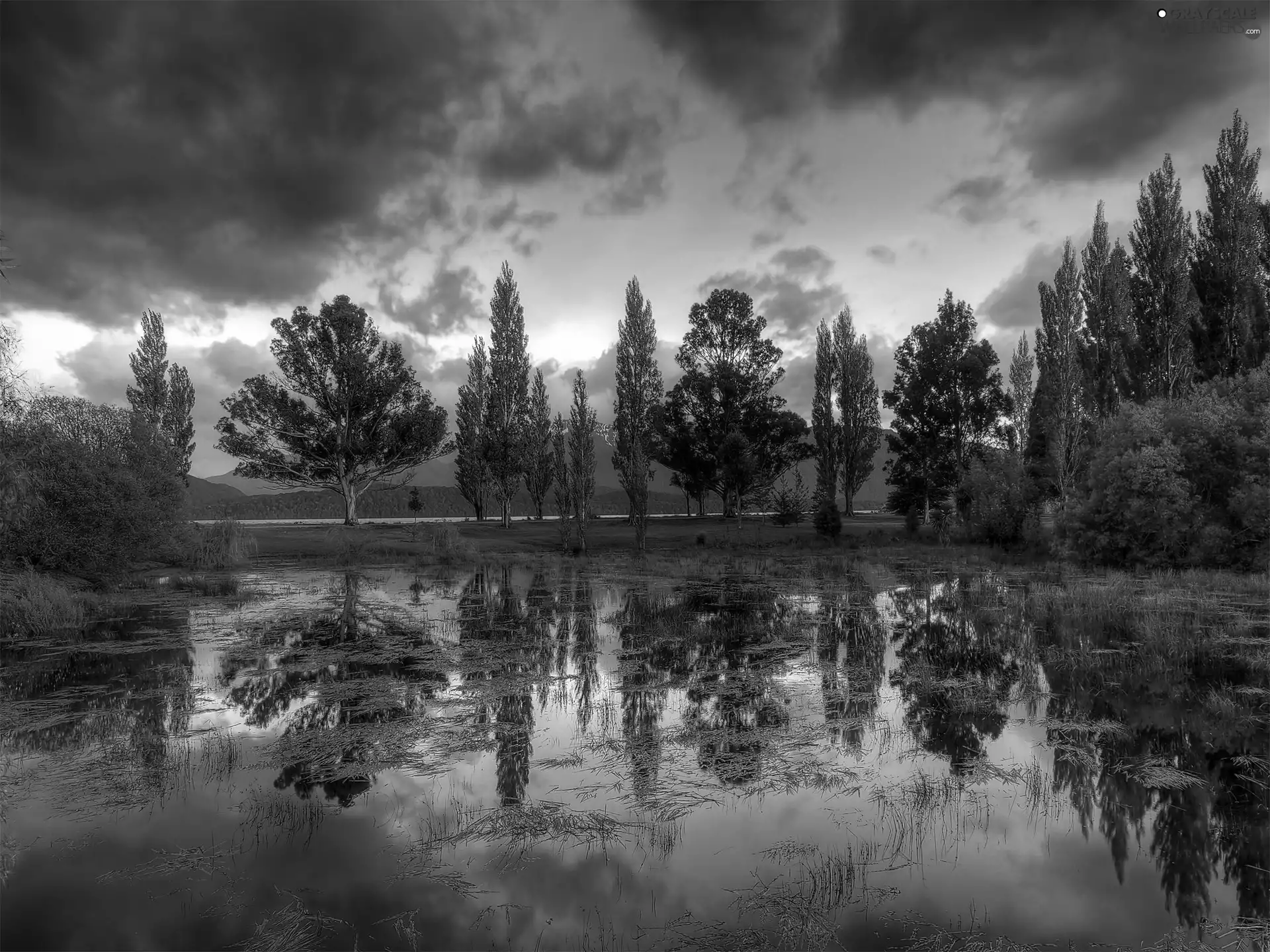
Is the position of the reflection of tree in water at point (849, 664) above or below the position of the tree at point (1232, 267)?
below

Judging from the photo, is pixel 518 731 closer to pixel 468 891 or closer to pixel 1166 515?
pixel 468 891

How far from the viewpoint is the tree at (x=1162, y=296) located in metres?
30.2

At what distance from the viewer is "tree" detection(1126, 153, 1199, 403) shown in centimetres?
3017

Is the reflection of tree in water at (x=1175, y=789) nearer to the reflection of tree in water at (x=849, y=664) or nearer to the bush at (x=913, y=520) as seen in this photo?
the reflection of tree in water at (x=849, y=664)

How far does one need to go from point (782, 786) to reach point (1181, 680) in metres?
7.30

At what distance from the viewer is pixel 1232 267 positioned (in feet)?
94.4

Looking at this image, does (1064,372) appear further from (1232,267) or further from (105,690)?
(105,690)

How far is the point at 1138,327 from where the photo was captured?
31.7m

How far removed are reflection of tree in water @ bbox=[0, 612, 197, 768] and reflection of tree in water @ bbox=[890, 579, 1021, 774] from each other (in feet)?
27.7

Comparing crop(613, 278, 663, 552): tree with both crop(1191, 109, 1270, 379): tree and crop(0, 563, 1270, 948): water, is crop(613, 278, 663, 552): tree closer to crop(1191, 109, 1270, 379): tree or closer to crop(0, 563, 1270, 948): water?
crop(1191, 109, 1270, 379): tree

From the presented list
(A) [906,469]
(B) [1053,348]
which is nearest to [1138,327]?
(B) [1053,348]

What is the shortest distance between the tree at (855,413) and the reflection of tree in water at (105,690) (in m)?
52.1

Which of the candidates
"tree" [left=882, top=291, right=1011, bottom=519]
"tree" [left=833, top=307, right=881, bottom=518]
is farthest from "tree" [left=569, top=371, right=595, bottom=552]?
"tree" [left=833, top=307, right=881, bottom=518]

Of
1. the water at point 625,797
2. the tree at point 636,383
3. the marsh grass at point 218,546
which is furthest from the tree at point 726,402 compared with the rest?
the water at point 625,797
